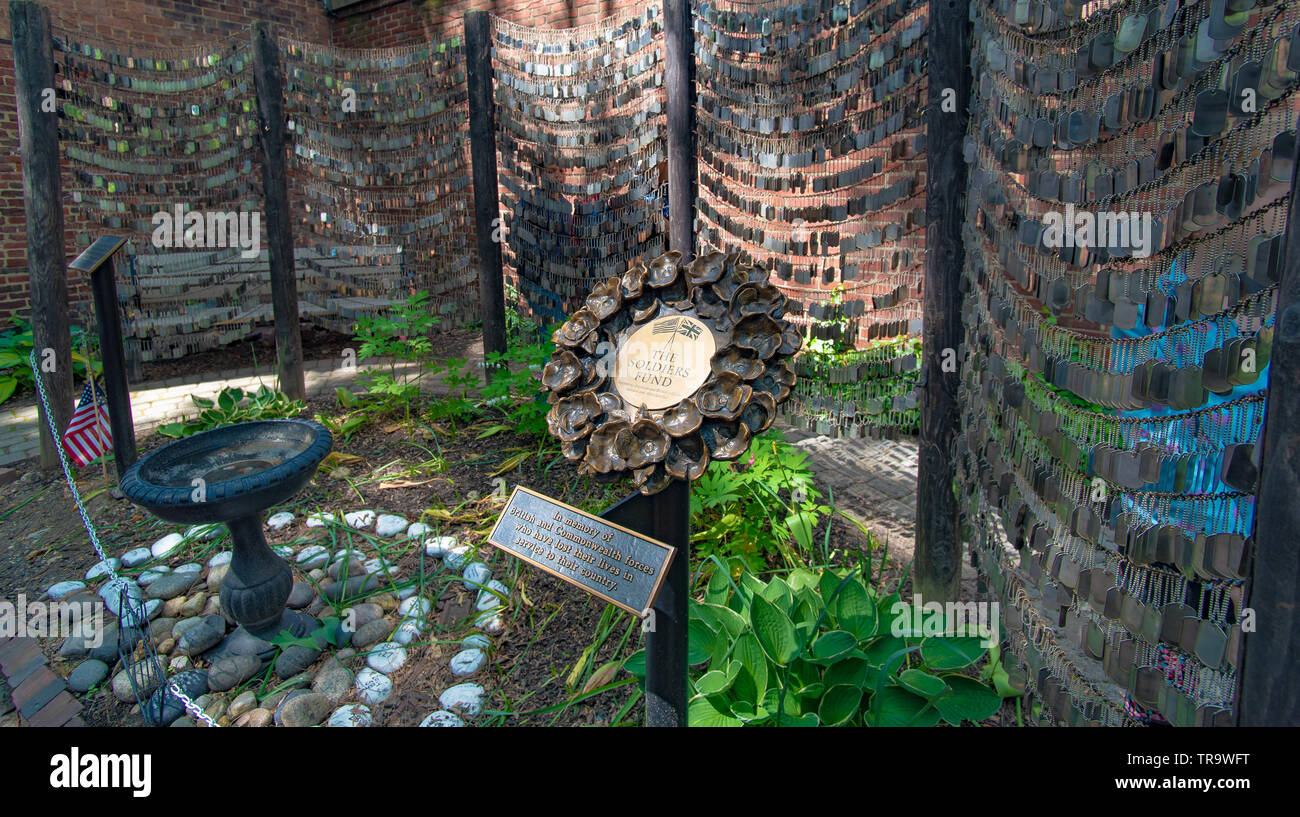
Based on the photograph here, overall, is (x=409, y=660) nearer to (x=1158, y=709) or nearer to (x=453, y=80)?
(x=1158, y=709)

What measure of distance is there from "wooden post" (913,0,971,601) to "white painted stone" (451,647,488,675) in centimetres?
170

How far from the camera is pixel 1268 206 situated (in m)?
1.29

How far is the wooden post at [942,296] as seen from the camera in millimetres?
2596

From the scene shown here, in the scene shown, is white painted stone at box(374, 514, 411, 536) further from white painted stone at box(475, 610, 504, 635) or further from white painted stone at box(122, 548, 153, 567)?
white painted stone at box(122, 548, 153, 567)

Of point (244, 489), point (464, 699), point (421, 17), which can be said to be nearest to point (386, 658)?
point (464, 699)

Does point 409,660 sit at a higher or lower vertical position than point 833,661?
lower

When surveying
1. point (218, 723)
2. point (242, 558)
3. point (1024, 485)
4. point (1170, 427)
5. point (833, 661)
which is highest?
point (1170, 427)

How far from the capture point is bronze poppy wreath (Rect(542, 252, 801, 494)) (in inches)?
68.9

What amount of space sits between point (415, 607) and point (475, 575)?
0.92 ft

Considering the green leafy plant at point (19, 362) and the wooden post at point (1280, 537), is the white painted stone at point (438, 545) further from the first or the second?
the green leafy plant at point (19, 362)

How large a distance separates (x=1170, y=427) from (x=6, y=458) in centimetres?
632

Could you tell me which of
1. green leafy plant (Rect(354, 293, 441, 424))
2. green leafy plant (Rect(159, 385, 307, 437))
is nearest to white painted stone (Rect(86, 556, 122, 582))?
green leafy plant (Rect(159, 385, 307, 437))

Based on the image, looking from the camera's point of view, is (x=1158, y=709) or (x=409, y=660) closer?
(x=1158, y=709)

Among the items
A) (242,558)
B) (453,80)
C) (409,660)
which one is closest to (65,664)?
(242,558)
